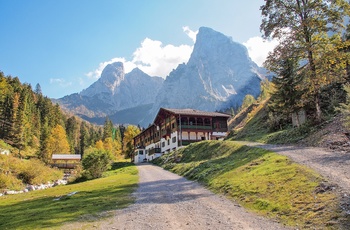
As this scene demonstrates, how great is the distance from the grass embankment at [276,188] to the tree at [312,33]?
8164mm

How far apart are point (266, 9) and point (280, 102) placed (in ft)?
39.3

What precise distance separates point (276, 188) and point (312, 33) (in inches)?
672

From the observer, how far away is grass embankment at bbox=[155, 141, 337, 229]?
10766 mm

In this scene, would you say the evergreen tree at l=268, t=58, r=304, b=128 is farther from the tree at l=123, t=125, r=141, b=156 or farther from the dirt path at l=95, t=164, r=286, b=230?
the tree at l=123, t=125, r=141, b=156

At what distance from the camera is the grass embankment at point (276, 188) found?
1077cm

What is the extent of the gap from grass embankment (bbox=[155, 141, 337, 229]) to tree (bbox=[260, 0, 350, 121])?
8164 mm

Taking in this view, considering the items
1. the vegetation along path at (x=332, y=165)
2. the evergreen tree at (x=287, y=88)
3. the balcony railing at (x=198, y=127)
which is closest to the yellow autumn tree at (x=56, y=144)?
the balcony railing at (x=198, y=127)

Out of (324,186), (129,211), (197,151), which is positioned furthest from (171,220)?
(197,151)

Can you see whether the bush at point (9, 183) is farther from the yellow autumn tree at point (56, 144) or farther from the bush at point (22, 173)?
the yellow autumn tree at point (56, 144)

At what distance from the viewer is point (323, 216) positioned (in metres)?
10.2

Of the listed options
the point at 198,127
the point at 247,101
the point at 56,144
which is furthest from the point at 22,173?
the point at 247,101

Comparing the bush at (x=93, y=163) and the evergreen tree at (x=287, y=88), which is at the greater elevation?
the evergreen tree at (x=287, y=88)

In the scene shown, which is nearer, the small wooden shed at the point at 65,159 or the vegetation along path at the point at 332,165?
the vegetation along path at the point at 332,165

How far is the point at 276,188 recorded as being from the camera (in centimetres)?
1426
